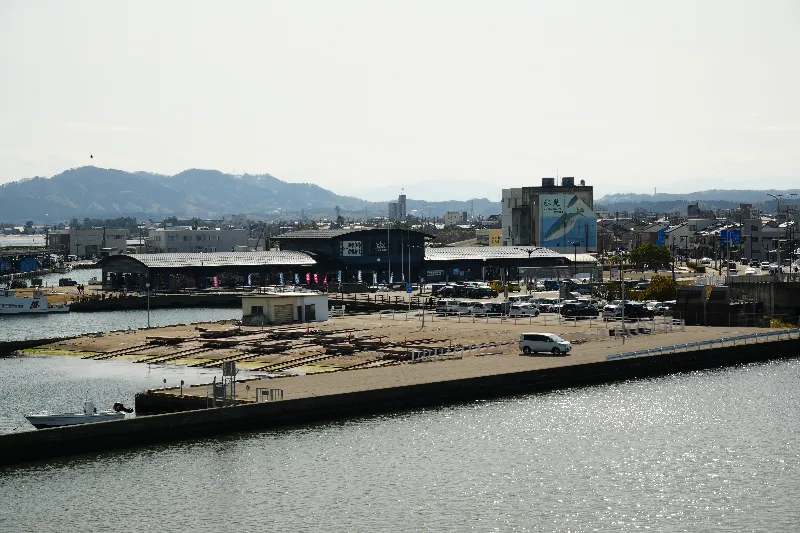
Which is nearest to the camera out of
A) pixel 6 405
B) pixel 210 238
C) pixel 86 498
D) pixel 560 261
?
pixel 86 498

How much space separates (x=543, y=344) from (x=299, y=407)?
17.1 metres

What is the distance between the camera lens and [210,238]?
581 feet

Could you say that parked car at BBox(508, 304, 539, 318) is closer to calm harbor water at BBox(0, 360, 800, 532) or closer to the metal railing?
the metal railing

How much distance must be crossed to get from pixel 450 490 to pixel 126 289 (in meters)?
84.2

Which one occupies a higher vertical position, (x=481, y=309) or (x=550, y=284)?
(x=481, y=309)

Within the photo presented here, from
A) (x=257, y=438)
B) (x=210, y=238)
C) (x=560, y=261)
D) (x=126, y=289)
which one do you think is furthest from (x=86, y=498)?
(x=210, y=238)

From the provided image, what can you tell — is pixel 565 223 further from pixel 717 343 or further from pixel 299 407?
pixel 299 407

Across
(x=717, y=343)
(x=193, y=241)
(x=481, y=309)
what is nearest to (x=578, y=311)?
(x=481, y=309)

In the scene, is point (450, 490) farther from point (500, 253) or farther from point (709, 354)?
point (500, 253)

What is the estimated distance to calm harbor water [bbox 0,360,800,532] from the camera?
30.0m

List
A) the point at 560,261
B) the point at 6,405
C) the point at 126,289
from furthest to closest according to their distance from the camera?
1. the point at 560,261
2. the point at 126,289
3. the point at 6,405

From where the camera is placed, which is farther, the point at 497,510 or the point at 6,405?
the point at 6,405

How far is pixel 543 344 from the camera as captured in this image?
2128 inches

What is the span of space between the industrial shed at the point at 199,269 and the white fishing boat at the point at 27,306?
1044 cm
